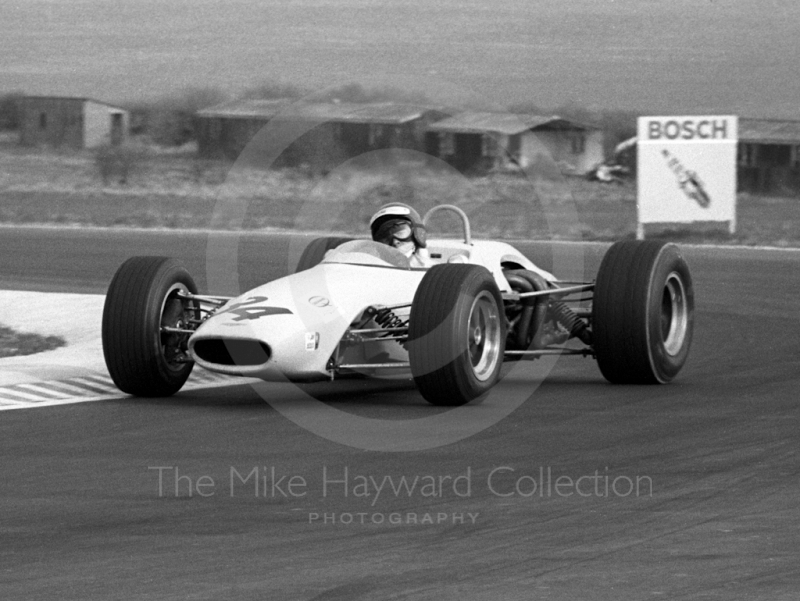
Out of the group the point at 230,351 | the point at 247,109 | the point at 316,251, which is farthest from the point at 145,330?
the point at 247,109

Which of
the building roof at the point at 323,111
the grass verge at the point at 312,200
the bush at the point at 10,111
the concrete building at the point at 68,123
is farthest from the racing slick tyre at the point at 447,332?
the bush at the point at 10,111

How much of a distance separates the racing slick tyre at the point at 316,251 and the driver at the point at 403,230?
1221 mm

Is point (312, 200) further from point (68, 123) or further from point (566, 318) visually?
point (566, 318)

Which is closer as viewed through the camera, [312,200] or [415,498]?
[415,498]

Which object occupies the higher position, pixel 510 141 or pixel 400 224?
pixel 510 141

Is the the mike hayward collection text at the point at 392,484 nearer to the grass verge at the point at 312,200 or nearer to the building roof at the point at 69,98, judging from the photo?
the grass verge at the point at 312,200

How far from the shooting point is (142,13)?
64000 mm

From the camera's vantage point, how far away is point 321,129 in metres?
53.0

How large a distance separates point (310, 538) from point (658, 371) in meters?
5.43

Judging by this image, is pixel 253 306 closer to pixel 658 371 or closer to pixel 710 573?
pixel 658 371

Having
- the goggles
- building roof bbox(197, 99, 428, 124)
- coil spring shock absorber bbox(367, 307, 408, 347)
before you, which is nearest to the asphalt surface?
coil spring shock absorber bbox(367, 307, 408, 347)

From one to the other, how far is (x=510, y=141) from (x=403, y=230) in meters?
40.4

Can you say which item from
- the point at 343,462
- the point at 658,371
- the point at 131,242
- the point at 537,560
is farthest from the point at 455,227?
the point at 537,560

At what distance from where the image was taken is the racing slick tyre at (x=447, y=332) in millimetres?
10336
